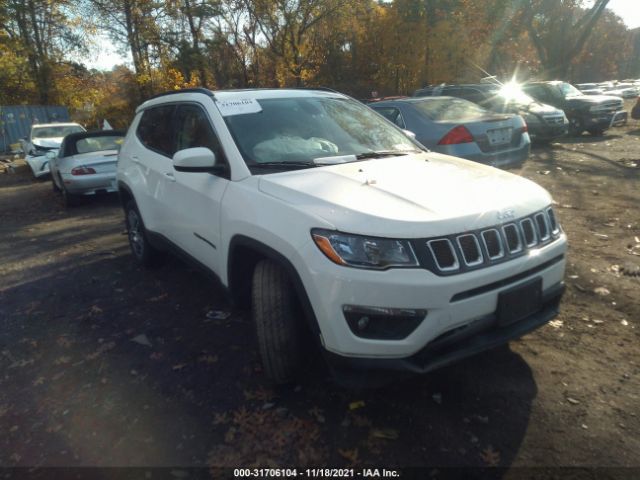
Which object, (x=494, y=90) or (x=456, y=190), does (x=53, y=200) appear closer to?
(x=456, y=190)

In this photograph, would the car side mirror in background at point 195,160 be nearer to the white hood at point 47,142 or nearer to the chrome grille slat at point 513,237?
the chrome grille slat at point 513,237

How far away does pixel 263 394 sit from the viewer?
2980 millimetres

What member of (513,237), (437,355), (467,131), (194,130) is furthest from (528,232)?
(467,131)

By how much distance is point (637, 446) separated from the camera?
7.84 ft

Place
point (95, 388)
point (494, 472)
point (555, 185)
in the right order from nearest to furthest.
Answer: point (494, 472) → point (95, 388) → point (555, 185)

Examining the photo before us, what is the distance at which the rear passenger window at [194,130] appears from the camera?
345cm

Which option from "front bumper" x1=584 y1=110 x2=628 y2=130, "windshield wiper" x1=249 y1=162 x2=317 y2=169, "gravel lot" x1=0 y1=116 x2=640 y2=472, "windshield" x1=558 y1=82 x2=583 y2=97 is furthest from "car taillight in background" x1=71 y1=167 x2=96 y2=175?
"windshield" x1=558 y1=82 x2=583 y2=97

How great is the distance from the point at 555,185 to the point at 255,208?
6.93m

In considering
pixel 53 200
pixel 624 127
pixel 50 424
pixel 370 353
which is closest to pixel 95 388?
pixel 50 424

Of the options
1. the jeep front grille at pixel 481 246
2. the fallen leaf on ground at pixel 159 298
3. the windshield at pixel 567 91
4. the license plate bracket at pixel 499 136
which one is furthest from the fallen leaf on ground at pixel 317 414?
the windshield at pixel 567 91

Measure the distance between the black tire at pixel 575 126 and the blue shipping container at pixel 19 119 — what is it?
24470mm

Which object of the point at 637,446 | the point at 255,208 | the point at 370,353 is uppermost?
the point at 255,208

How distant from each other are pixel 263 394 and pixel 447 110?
5.77m

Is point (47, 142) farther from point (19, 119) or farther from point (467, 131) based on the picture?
point (467, 131)
